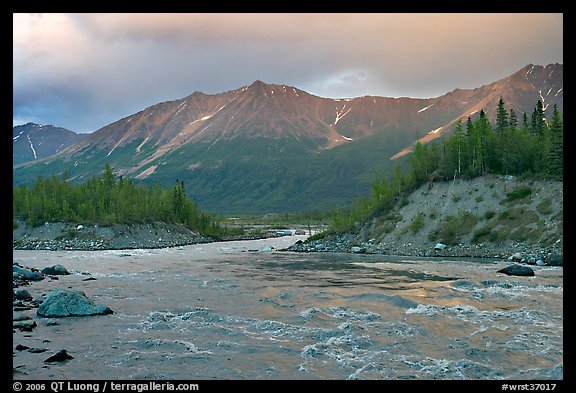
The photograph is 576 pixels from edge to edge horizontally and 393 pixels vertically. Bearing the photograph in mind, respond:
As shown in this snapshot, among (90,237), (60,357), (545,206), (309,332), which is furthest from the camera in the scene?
(90,237)

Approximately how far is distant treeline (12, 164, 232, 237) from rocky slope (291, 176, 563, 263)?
5929cm

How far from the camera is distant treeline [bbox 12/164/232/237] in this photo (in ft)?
392

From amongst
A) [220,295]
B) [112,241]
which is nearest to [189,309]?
[220,295]

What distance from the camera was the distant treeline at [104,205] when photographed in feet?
392

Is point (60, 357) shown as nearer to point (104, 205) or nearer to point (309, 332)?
point (309, 332)

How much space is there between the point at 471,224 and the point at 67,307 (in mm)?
72224

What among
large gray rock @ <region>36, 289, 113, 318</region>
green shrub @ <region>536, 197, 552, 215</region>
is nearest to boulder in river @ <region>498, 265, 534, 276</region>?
green shrub @ <region>536, 197, 552, 215</region>

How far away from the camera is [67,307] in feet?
86.2

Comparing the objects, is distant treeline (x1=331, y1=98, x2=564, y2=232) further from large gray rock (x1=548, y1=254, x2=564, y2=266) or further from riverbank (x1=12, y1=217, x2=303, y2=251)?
riverbank (x1=12, y1=217, x2=303, y2=251)

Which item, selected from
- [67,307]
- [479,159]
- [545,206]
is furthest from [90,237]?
[545,206]
